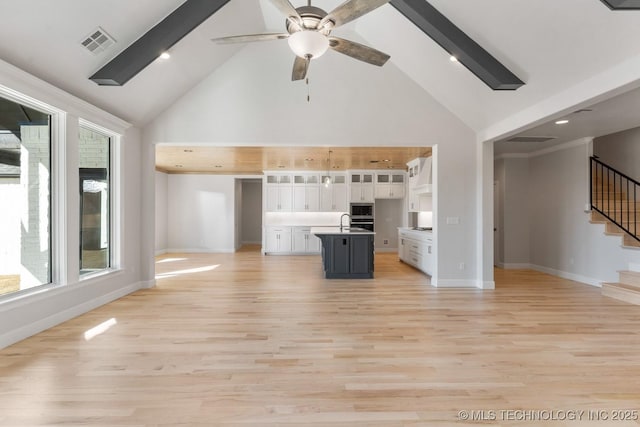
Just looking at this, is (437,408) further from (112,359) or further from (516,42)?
(516,42)

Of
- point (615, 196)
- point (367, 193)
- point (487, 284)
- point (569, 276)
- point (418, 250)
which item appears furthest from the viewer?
point (367, 193)

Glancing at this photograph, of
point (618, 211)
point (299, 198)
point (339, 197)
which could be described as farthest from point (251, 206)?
point (618, 211)

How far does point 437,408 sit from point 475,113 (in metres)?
4.43

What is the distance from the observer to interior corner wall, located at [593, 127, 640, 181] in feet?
19.9

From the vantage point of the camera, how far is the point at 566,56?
124 inches

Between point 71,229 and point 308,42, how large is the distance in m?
3.48

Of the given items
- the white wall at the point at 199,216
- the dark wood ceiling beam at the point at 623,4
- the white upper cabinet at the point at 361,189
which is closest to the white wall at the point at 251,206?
the white wall at the point at 199,216

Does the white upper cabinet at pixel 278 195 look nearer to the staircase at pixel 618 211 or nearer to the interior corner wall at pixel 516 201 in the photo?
the interior corner wall at pixel 516 201

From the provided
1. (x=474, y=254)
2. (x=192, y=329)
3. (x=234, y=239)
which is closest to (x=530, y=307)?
(x=474, y=254)

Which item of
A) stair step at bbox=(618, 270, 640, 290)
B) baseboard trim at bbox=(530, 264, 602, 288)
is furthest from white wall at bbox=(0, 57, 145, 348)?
baseboard trim at bbox=(530, 264, 602, 288)

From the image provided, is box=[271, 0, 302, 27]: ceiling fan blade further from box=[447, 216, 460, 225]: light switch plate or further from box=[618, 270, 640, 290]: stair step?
box=[618, 270, 640, 290]: stair step

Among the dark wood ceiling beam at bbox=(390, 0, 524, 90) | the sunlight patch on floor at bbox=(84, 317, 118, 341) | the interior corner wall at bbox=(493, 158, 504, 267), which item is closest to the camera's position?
the sunlight patch on floor at bbox=(84, 317, 118, 341)

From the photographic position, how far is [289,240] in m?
9.88

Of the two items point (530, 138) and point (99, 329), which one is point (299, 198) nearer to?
point (530, 138)
